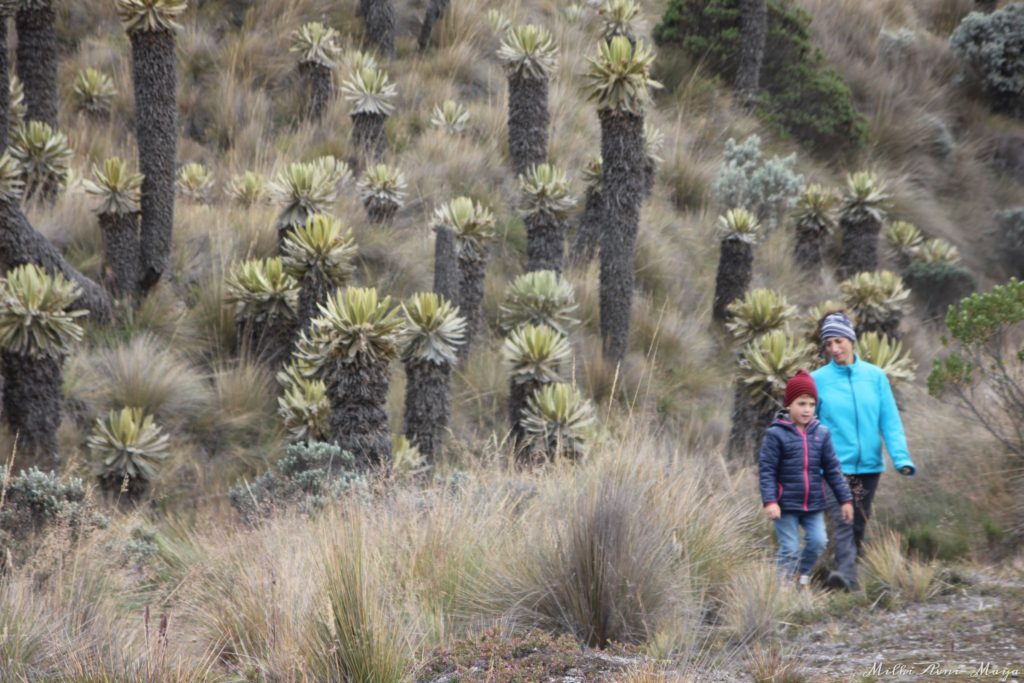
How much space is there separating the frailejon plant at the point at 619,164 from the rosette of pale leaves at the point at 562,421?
2.60 m

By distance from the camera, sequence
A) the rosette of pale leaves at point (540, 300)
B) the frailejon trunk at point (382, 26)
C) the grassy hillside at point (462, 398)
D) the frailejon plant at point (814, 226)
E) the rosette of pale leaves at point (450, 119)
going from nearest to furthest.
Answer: the grassy hillside at point (462, 398), the rosette of pale leaves at point (540, 300), the rosette of pale leaves at point (450, 119), the frailejon plant at point (814, 226), the frailejon trunk at point (382, 26)

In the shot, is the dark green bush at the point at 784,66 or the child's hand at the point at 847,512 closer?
the child's hand at the point at 847,512

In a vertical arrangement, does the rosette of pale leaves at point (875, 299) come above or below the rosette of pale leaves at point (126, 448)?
above

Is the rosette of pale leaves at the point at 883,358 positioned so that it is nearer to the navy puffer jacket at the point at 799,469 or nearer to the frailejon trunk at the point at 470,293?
the navy puffer jacket at the point at 799,469

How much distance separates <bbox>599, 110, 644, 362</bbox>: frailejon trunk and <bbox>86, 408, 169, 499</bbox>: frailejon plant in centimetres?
492

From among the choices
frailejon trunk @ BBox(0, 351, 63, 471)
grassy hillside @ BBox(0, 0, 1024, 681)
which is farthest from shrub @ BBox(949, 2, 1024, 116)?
frailejon trunk @ BBox(0, 351, 63, 471)

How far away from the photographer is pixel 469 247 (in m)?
10.4

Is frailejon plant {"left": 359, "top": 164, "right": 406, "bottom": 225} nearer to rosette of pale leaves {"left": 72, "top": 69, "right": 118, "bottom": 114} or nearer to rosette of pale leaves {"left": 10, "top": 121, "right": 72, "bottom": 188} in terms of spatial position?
rosette of pale leaves {"left": 10, "top": 121, "right": 72, "bottom": 188}

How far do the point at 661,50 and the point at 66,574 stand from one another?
52.4 ft

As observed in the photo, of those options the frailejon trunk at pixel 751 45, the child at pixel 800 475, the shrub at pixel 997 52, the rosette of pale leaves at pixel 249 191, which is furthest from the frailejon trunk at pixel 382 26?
the shrub at pixel 997 52

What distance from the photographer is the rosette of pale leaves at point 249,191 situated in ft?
38.1

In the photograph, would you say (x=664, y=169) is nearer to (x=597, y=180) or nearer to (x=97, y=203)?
(x=597, y=180)

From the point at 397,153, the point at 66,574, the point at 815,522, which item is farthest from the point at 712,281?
the point at 66,574

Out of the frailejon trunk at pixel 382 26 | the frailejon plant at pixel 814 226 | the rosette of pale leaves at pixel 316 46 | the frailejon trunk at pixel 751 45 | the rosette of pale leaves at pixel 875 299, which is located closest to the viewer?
the rosette of pale leaves at pixel 875 299
